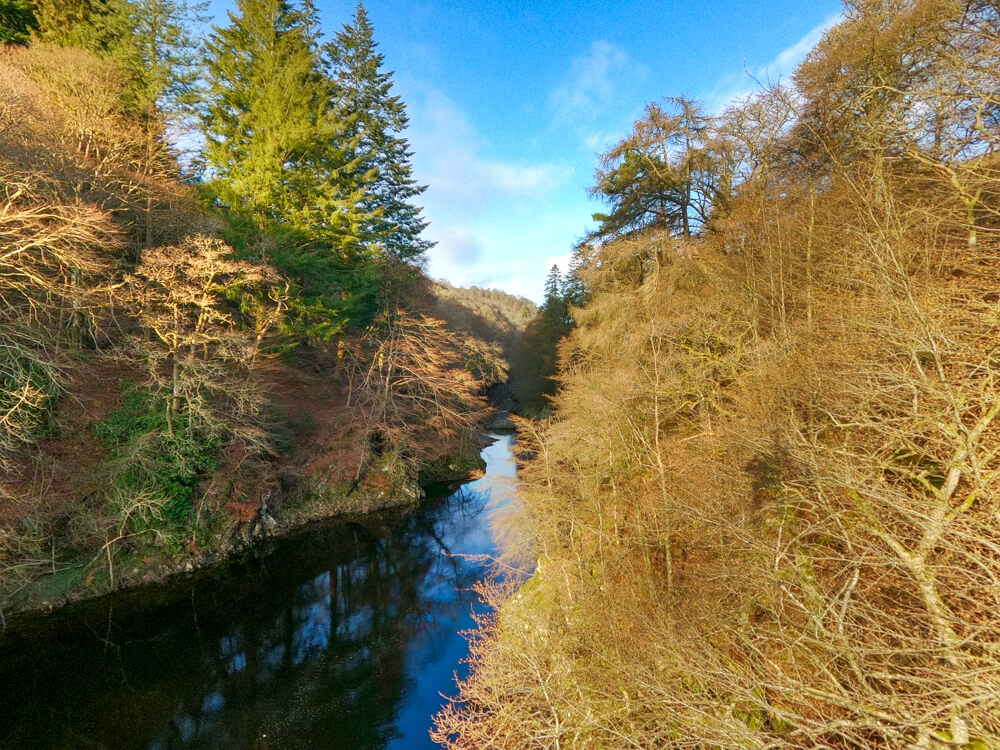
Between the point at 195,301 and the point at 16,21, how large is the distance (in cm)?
1722

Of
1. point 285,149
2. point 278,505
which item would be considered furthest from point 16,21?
point 278,505

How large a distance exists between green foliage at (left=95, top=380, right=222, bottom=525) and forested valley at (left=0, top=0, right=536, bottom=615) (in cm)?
6

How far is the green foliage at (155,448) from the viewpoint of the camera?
11.2m

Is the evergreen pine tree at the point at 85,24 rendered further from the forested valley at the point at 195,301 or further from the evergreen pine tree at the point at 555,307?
the evergreen pine tree at the point at 555,307

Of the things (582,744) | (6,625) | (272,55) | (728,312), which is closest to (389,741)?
(582,744)

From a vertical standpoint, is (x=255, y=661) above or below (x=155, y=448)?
below

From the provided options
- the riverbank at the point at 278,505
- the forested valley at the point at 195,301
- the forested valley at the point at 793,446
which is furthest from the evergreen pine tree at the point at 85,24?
the forested valley at the point at 793,446

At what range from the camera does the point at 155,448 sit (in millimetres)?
11531

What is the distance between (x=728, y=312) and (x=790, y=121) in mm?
5139

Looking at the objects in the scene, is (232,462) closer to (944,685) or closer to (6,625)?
(6,625)

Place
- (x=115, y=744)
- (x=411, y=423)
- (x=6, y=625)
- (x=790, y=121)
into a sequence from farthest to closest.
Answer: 1. (x=411, y=423)
2. (x=790, y=121)
3. (x=6, y=625)
4. (x=115, y=744)

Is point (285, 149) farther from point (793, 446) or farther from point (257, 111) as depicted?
point (793, 446)

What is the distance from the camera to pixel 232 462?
1311 centimetres

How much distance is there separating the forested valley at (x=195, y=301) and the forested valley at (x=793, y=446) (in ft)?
30.8
